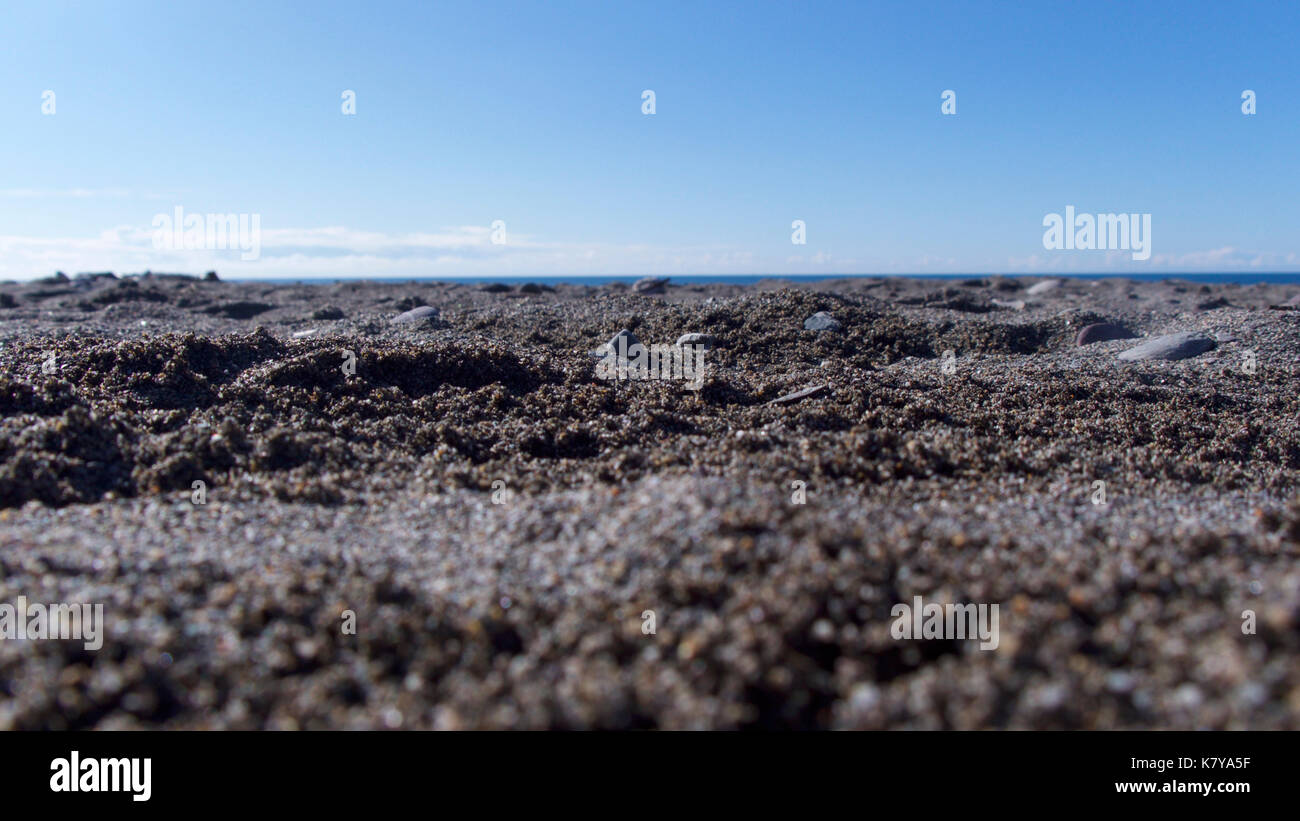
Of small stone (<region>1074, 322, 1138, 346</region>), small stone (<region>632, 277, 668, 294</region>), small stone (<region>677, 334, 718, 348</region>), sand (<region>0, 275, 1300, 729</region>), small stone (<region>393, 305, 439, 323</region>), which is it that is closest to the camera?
sand (<region>0, 275, 1300, 729</region>)

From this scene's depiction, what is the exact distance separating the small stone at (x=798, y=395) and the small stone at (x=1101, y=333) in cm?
800

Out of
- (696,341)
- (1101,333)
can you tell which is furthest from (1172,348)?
(696,341)

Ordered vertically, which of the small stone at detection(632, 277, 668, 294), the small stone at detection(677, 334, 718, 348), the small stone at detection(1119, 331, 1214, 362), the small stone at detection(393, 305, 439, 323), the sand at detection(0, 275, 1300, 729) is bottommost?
the sand at detection(0, 275, 1300, 729)

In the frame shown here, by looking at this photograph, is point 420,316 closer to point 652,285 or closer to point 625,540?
point 652,285

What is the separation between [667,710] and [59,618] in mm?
3331

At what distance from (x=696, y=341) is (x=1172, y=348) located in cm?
825

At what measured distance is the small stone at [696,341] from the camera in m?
Answer: 12.8

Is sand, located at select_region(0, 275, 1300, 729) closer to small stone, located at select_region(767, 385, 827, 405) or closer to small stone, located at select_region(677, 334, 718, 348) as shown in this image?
small stone, located at select_region(767, 385, 827, 405)

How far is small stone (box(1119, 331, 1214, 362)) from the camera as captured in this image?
12.4 metres

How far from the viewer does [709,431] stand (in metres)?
8.01

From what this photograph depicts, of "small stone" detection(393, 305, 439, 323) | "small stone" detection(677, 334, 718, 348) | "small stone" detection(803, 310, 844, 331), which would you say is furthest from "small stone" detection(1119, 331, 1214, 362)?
"small stone" detection(393, 305, 439, 323)

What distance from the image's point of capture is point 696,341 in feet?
42.2

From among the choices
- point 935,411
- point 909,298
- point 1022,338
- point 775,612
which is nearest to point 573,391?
point 935,411

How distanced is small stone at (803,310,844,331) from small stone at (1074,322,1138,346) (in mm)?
4898
